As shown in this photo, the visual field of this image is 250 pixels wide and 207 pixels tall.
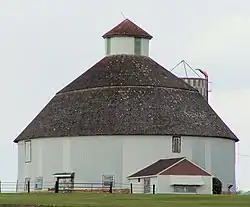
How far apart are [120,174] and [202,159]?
755cm

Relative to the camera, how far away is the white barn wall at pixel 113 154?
92875 millimetres

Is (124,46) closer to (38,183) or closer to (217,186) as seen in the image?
(38,183)

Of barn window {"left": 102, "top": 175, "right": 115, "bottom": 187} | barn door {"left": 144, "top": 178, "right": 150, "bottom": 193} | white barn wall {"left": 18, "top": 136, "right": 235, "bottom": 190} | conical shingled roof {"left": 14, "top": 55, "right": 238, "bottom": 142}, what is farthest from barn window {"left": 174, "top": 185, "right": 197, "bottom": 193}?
barn window {"left": 102, "top": 175, "right": 115, "bottom": 187}

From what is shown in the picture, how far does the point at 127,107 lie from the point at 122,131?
327cm

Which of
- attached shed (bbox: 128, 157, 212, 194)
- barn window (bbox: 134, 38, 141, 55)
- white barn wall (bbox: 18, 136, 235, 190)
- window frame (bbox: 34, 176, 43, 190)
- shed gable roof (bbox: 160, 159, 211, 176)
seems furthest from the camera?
barn window (bbox: 134, 38, 141, 55)

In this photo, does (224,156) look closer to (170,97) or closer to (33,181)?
(170,97)

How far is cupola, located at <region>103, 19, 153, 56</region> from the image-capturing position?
102m

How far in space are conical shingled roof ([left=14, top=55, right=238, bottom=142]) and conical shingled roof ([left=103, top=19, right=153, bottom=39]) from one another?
281cm

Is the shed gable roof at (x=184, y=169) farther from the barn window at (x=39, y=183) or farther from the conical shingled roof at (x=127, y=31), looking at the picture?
the conical shingled roof at (x=127, y=31)

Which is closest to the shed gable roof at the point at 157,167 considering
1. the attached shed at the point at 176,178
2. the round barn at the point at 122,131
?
the attached shed at the point at 176,178

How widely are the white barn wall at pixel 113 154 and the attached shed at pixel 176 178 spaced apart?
212 cm

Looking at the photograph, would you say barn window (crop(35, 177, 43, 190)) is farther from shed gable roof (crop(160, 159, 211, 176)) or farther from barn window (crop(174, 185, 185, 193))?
barn window (crop(174, 185, 185, 193))

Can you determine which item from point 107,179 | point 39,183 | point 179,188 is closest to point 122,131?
point 107,179

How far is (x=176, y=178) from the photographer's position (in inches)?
3472
